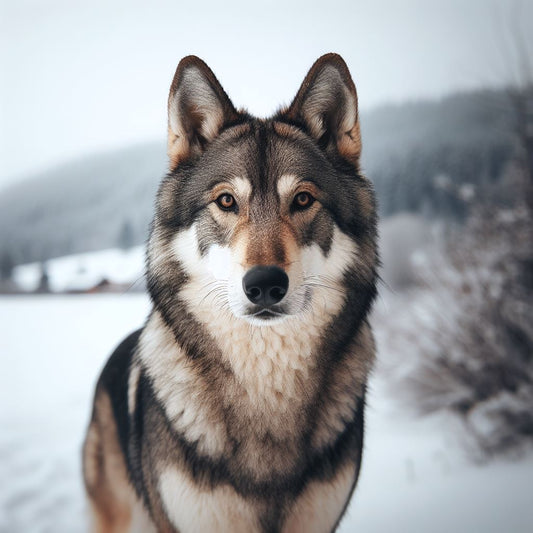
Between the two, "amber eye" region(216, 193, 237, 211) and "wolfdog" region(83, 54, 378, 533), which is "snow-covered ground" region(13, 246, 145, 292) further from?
"amber eye" region(216, 193, 237, 211)

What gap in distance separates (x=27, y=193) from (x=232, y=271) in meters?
1.84

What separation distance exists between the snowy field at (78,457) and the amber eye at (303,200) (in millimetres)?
1059

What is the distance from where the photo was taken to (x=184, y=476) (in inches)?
50.9

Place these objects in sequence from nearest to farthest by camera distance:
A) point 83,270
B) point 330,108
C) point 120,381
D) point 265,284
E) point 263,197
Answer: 1. point 265,284
2. point 263,197
3. point 330,108
4. point 120,381
5. point 83,270

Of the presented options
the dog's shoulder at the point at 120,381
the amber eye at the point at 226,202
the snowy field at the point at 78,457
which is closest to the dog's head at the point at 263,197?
the amber eye at the point at 226,202

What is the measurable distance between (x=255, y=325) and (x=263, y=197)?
1.15 ft

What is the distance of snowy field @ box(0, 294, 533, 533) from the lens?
6.82ft

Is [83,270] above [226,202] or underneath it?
underneath

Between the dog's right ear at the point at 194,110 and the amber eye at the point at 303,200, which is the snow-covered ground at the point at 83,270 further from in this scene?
the amber eye at the point at 303,200

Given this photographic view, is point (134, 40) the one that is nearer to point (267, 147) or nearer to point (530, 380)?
point (267, 147)

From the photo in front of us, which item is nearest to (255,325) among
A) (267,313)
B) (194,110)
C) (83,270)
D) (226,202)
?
(267,313)

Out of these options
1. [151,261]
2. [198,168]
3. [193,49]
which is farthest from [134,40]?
[151,261]

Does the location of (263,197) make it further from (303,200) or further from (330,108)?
(330,108)

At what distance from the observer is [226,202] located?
4.19 ft
